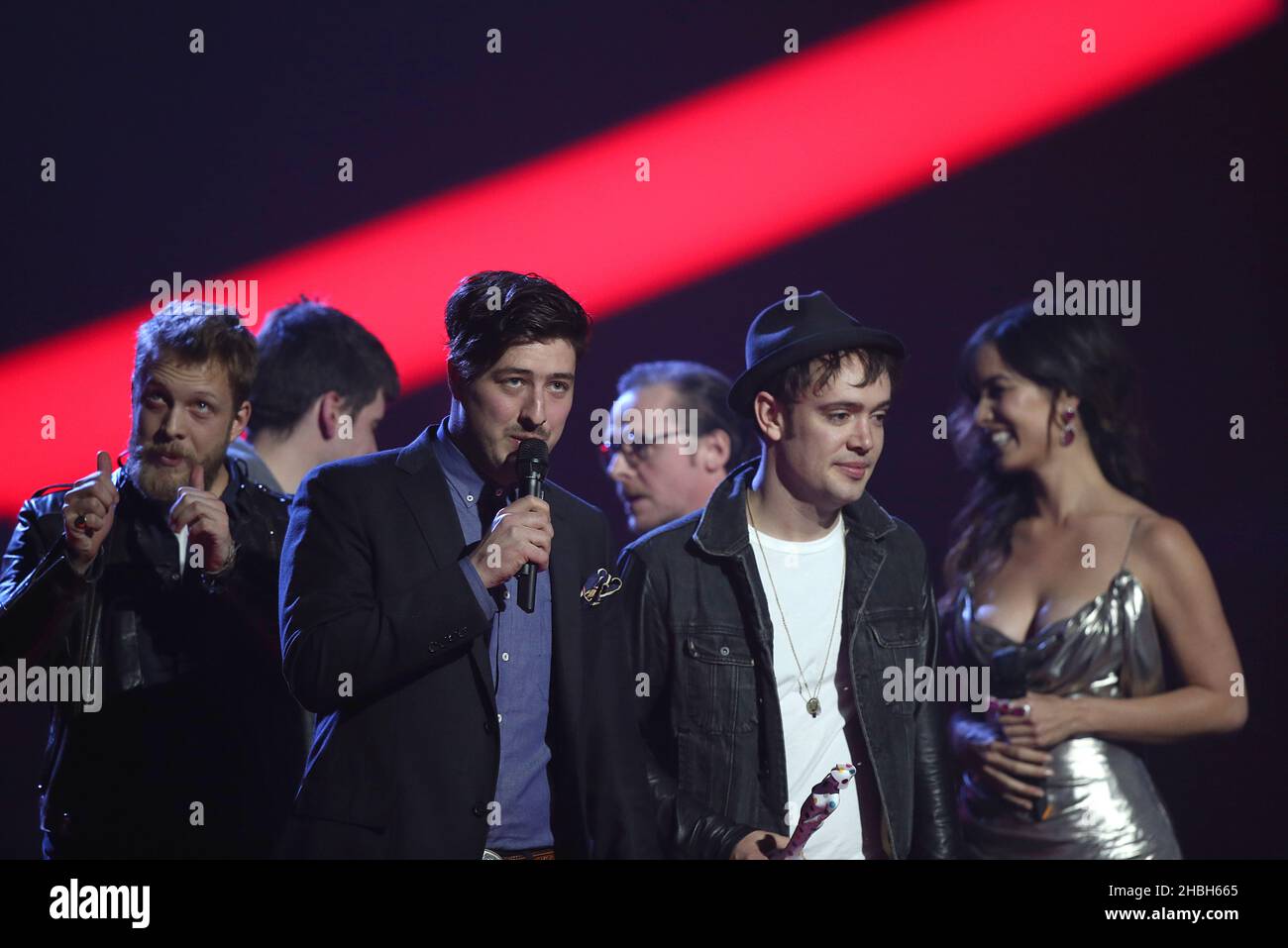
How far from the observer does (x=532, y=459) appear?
201cm

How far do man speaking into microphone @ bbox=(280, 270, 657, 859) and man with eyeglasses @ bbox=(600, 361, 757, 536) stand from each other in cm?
110

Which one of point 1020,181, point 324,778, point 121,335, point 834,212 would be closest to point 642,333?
point 834,212

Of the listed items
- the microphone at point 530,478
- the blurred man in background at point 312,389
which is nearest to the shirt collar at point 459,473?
the microphone at point 530,478

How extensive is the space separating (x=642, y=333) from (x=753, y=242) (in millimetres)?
425

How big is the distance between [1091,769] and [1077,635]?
29 centimetres

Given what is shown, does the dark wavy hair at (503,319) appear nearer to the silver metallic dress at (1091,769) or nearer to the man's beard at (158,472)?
the man's beard at (158,472)

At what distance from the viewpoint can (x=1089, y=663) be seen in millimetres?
2777

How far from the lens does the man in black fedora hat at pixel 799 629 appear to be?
2400mm

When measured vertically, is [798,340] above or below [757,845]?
above

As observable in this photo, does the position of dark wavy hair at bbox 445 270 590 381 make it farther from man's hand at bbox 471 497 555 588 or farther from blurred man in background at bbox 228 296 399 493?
blurred man in background at bbox 228 296 399 493

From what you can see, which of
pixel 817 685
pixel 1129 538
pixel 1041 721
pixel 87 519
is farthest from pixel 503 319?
pixel 1129 538

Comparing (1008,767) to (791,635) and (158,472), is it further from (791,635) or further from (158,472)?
(158,472)

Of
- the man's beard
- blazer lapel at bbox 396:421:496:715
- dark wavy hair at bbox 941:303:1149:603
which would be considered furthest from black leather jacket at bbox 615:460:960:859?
the man's beard

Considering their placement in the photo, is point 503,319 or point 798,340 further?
point 798,340
